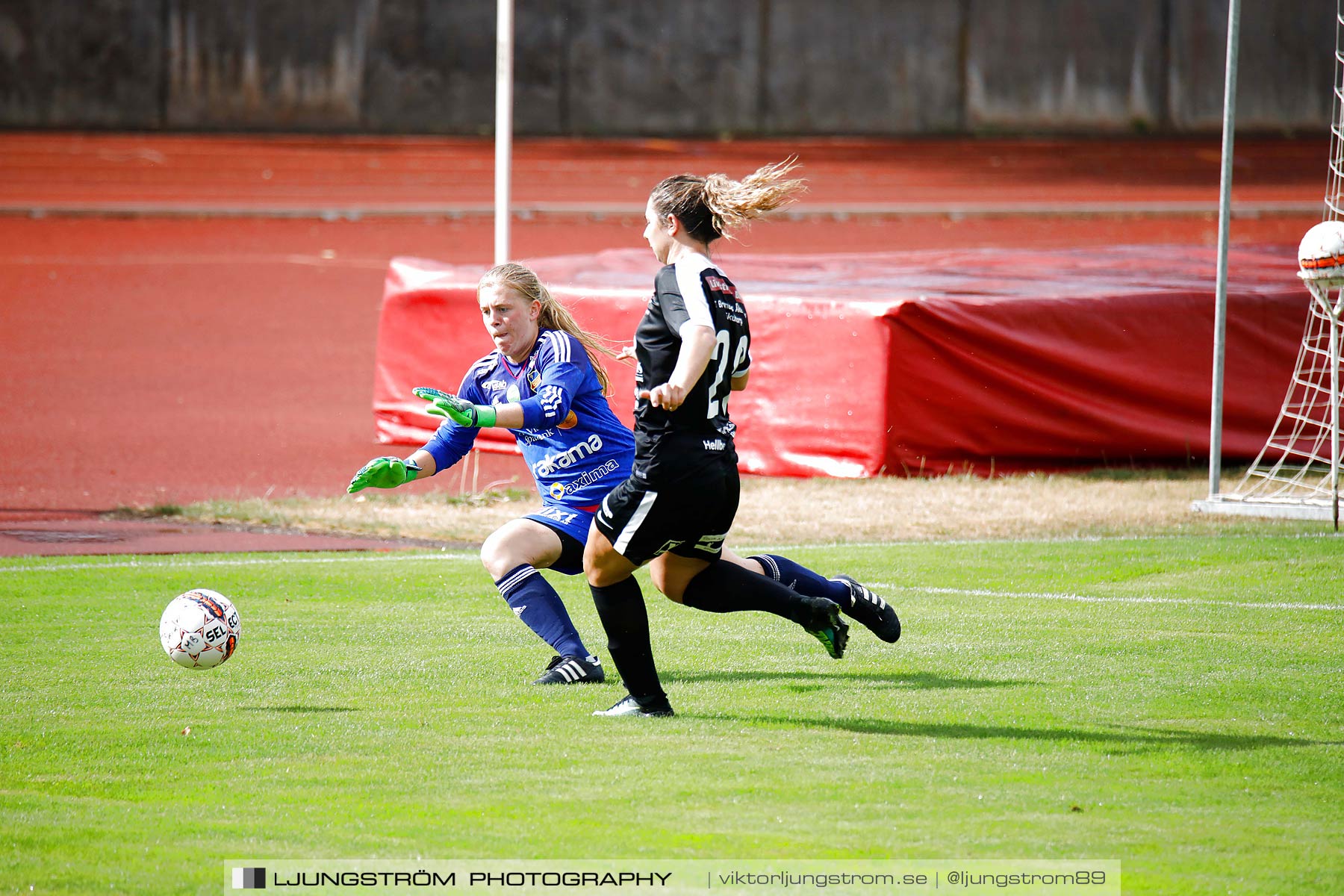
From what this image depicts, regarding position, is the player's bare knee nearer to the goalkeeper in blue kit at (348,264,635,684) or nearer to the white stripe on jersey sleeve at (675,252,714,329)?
the goalkeeper in blue kit at (348,264,635,684)

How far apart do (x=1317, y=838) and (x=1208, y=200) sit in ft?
110

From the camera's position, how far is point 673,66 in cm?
4103

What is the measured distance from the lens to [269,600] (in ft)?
27.1

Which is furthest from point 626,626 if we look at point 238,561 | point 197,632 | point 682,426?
point 238,561

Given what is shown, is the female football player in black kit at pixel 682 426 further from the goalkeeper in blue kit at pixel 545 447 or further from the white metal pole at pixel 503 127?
the white metal pole at pixel 503 127

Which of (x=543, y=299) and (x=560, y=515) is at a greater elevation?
(x=543, y=299)

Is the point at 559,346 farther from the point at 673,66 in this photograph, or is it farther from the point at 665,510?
the point at 673,66

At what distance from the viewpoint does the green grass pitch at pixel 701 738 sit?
4.29 meters

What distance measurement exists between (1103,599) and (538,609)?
3.15 metres

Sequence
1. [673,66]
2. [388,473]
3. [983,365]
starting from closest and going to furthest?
1. [388,473]
2. [983,365]
3. [673,66]

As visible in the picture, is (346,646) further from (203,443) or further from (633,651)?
(203,443)

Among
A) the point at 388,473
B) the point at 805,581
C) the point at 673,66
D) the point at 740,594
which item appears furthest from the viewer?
the point at 673,66

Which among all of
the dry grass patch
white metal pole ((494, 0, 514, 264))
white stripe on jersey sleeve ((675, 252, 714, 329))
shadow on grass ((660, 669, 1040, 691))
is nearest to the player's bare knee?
shadow on grass ((660, 669, 1040, 691))

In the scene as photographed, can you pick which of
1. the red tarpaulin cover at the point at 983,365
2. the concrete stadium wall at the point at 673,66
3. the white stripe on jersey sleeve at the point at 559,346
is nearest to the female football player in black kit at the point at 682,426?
the white stripe on jersey sleeve at the point at 559,346
